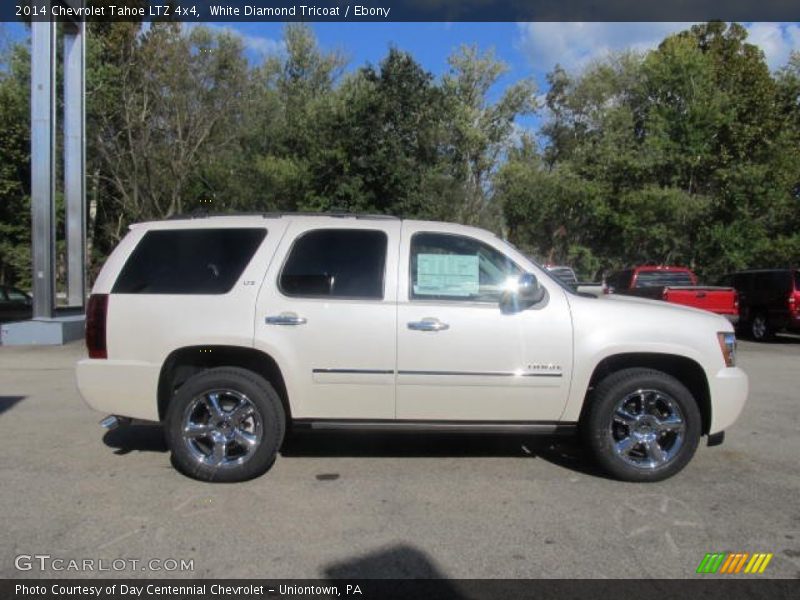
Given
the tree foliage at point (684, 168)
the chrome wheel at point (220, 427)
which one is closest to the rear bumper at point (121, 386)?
the chrome wheel at point (220, 427)

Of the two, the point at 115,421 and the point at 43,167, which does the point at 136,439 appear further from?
the point at 43,167

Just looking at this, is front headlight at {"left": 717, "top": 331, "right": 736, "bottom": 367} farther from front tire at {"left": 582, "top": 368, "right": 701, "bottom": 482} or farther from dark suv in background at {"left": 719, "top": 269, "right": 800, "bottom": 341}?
dark suv in background at {"left": 719, "top": 269, "right": 800, "bottom": 341}

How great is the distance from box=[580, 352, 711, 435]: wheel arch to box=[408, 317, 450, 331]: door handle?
1.23 metres

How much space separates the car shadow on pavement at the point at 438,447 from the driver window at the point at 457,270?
1.28 m

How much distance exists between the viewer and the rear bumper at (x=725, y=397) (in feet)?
17.4

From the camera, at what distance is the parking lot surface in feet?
13.0

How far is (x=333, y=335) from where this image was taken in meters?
5.19

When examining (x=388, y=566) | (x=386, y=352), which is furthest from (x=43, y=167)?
(x=388, y=566)

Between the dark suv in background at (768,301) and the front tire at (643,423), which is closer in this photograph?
the front tire at (643,423)

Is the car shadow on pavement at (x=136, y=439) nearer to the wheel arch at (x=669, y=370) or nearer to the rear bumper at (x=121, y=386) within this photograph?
the rear bumper at (x=121, y=386)

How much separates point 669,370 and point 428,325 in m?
1.96

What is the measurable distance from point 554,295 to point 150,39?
25753 millimetres

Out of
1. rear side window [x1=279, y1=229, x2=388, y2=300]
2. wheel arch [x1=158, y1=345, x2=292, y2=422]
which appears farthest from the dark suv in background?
wheel arch [x1=158, y1=345, x2=292, y2=422]

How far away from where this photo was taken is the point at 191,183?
30.5m
